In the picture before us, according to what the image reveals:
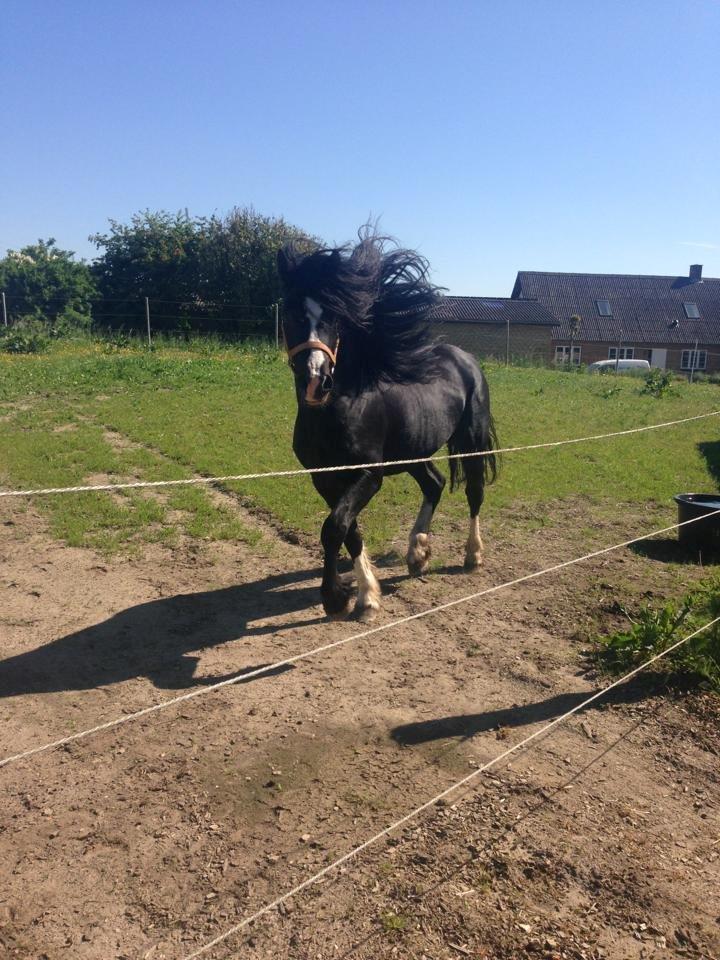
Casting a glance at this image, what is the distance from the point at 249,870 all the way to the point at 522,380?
20095 millimetres

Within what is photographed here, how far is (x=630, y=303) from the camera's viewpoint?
50.7 metres

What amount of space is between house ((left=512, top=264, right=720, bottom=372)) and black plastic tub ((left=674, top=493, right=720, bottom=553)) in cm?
3884

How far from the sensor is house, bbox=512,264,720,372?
46.4 metres

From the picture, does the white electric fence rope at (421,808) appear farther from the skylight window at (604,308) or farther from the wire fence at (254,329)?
the skylight window at (604,308)

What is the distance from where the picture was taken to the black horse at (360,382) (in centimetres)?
478

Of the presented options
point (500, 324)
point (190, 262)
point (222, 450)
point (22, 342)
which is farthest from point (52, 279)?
point (222, 450)

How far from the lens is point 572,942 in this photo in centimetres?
250

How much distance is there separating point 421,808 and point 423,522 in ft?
12.1

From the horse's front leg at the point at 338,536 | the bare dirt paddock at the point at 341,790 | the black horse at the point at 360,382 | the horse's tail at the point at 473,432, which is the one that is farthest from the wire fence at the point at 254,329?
the bare dirt paddock at the point at 341,790

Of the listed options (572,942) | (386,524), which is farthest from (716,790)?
(386,524)

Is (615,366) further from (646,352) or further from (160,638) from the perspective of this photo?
(160,638)

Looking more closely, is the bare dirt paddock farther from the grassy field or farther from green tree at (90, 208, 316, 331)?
green tree at (90, 208, 316, 331)

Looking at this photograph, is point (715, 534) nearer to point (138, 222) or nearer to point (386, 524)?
point (386, 524)

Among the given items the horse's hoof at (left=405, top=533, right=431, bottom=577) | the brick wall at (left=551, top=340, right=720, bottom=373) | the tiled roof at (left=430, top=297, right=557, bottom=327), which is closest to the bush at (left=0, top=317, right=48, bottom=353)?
the horse's hoof at (left=405, top=533, right=431, bottom=577)
